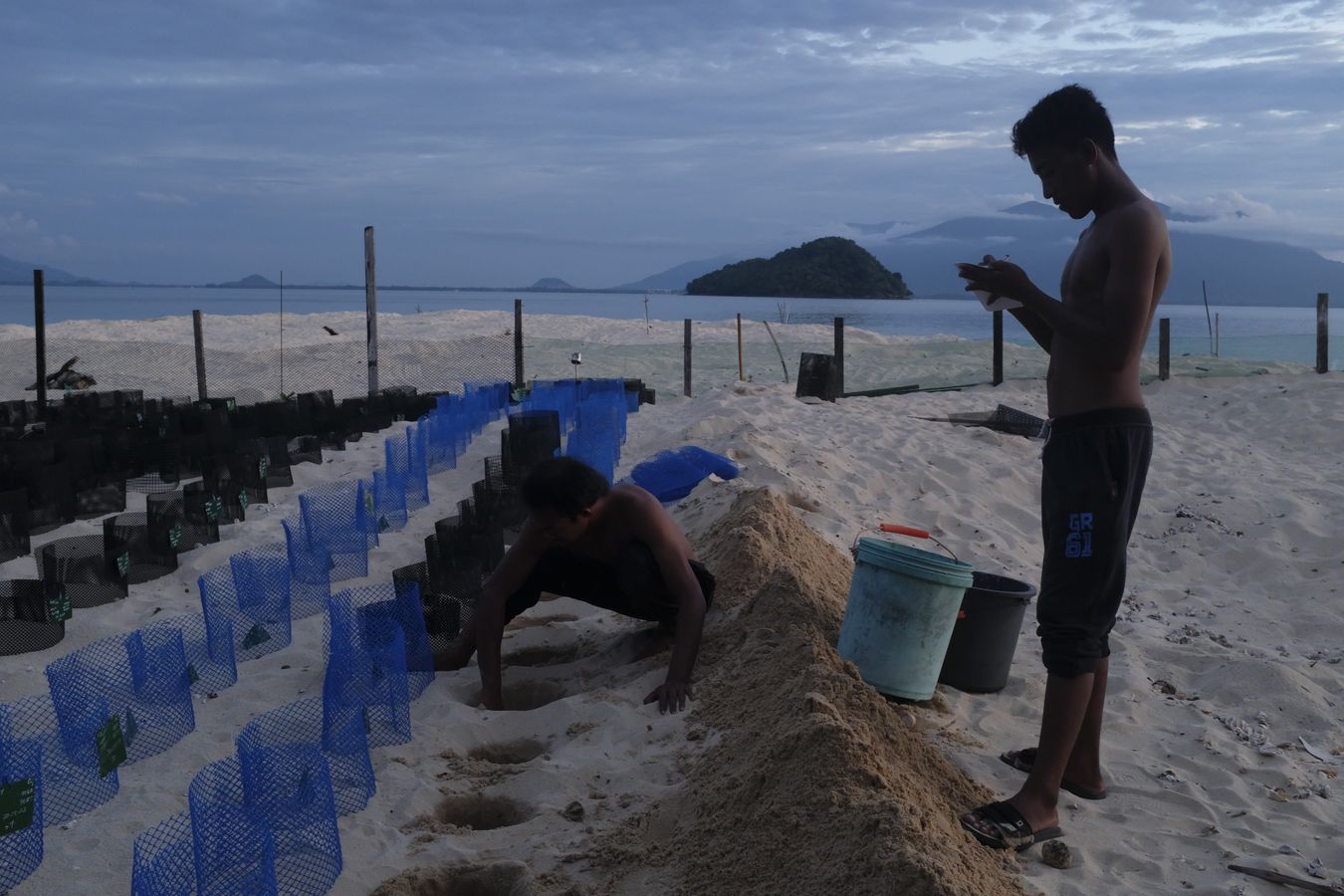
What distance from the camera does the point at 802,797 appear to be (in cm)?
241

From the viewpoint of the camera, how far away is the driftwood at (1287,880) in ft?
7.63

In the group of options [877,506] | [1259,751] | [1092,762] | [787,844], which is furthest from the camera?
[877,506]

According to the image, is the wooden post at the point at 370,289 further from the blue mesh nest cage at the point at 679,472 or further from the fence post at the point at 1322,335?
the fence post at the point at 1322,335

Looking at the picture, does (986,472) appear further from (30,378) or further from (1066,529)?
(30,378)

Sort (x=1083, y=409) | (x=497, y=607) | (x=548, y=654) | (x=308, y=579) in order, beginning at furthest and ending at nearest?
(x=308, y=579) < (x=548, y=654) < (x=497, y=607) < (x=1083, y=409)

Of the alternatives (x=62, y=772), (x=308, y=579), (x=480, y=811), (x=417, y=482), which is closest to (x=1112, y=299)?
(x=480, y=811)

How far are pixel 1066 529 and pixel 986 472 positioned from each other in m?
5.08

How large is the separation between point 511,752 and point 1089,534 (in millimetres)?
1947

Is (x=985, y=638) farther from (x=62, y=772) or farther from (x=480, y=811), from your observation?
(x=62, y=772)

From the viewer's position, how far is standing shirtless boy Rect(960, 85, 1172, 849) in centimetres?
243

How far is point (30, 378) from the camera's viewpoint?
51.5ft

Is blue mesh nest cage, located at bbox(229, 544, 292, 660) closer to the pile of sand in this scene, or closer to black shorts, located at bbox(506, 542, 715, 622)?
black shorts, located at bbox(506, 542, 715, 622)

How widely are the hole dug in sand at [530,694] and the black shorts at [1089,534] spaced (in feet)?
6.41

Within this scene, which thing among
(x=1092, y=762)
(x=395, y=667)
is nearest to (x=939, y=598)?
(x=1092, y=762)
